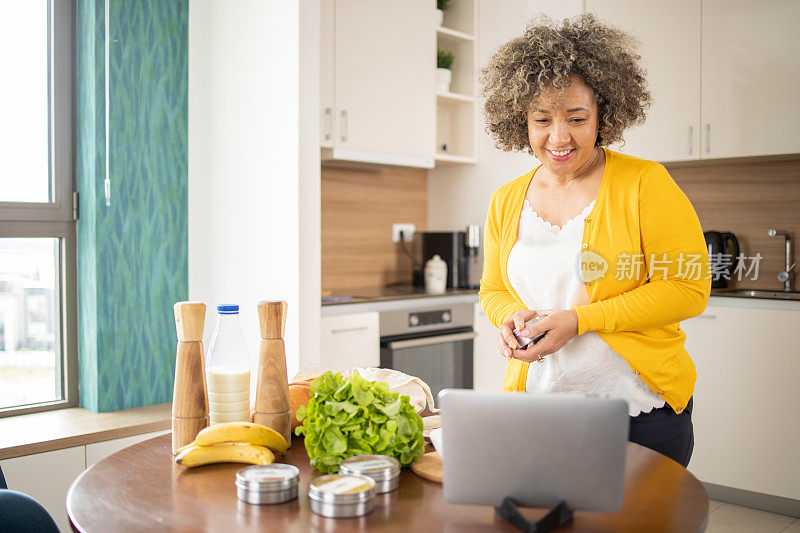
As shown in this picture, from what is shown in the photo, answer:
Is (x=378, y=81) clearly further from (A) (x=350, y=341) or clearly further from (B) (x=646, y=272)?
(B) (x=646, y=272)

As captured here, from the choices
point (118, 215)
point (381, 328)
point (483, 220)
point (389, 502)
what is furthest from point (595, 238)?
point (483, 220)

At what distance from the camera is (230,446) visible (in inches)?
50.3

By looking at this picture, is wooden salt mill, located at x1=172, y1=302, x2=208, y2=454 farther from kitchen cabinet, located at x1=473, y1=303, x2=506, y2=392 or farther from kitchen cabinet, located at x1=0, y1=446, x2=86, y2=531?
kitchen cabinet, located at x1=473, y1=303, x2=506, y2=392

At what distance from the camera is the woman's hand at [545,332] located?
4.79ft

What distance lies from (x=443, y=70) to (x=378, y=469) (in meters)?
3.04

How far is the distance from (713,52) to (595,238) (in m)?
2.15

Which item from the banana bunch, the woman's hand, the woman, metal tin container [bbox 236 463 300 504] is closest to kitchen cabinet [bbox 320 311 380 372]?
the woman

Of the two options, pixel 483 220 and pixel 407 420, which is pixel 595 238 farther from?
pixel 483 220

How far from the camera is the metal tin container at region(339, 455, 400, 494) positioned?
1.14m

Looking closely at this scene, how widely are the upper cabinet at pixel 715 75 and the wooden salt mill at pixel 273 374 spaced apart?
2306mm

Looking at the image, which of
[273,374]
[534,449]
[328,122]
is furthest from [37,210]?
[534,449]

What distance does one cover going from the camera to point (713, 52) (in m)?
3.22

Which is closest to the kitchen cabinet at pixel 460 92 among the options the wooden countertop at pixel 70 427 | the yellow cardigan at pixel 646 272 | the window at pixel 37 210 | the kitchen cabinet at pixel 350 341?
the kitchen cabinet at pixel 350 341

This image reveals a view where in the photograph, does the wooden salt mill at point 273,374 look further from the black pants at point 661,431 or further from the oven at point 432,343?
the oven at point 432,343
